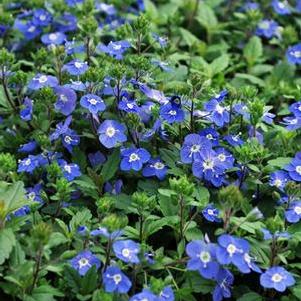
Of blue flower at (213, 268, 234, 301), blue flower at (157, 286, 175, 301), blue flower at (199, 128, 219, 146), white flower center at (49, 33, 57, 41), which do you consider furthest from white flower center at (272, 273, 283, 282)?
white flower center at (49, 33, 57, 41)

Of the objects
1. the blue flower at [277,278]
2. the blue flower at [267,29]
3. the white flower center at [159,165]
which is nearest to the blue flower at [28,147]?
the white flower center at [159,165]

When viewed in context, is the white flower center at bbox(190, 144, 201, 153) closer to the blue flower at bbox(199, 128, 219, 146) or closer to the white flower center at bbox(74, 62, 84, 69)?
the blue flower at bbox(199, 128, 219, 146)

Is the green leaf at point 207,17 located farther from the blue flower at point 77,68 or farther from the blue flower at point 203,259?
the blue flower at point 203,259

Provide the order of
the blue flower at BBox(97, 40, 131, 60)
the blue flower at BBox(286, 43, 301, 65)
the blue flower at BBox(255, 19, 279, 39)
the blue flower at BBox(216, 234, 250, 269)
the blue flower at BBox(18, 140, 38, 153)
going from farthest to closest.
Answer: the blue flower at BBox(255, 19, 279, 39) → the blue flower at BBox(286, 43, 301, 65) → the blue flower at BBox(97, 40, 131, 60) → the blue flower at BBox(18, 140, 38, 153) → the blue flower at BBox(216, 234, 250, 269)

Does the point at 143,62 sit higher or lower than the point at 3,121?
A: higher

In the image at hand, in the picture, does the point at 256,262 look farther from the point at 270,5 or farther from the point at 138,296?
the point at 270,5

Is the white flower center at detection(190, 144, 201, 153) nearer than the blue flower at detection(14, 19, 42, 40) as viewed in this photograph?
Yes

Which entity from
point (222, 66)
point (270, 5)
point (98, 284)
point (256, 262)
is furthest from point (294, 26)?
point (98, 284)
